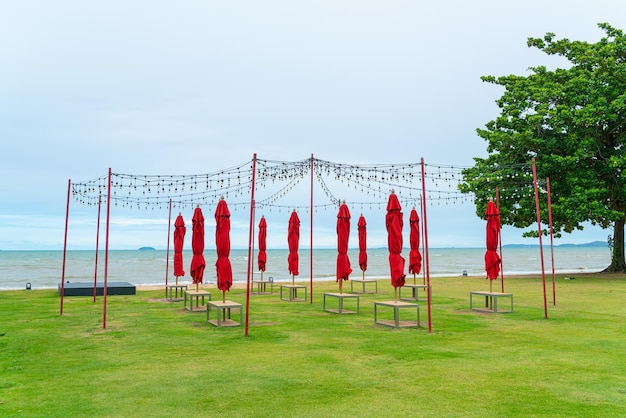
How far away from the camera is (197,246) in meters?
16.0

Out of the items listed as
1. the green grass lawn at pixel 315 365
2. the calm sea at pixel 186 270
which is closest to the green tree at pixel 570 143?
the calm sea at pixel 186 270

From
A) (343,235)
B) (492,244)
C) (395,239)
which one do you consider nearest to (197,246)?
(343,235)

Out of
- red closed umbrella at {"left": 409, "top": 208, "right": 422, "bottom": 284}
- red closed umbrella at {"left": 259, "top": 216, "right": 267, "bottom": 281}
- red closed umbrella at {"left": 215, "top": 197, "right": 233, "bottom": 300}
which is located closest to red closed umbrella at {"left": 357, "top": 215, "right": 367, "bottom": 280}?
red closed umbrella at {"left": 409, "top": 208, "right": 422, "bottom": 284}

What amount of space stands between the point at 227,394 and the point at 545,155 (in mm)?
28345

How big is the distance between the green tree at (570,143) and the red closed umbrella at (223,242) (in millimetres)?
18882

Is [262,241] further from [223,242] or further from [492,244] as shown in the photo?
[492,244]

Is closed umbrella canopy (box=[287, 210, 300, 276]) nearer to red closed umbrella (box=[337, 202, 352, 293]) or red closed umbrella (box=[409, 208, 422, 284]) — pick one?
red closed umbrella (box=[337, 202, 352, 293])

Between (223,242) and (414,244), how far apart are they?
361 inches

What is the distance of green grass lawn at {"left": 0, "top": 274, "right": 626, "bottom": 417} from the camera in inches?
265

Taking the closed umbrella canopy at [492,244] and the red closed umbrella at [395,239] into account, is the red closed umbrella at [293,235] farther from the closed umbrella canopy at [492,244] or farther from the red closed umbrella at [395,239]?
the red closed umbrella at [395,239]

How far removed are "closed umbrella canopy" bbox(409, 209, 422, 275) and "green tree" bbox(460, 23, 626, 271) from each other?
930cm

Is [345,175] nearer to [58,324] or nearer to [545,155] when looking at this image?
[58,324]

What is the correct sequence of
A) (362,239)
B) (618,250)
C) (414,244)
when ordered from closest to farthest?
(414,244) → (362,239) → (618,250)

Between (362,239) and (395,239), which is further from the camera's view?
(362,239)
